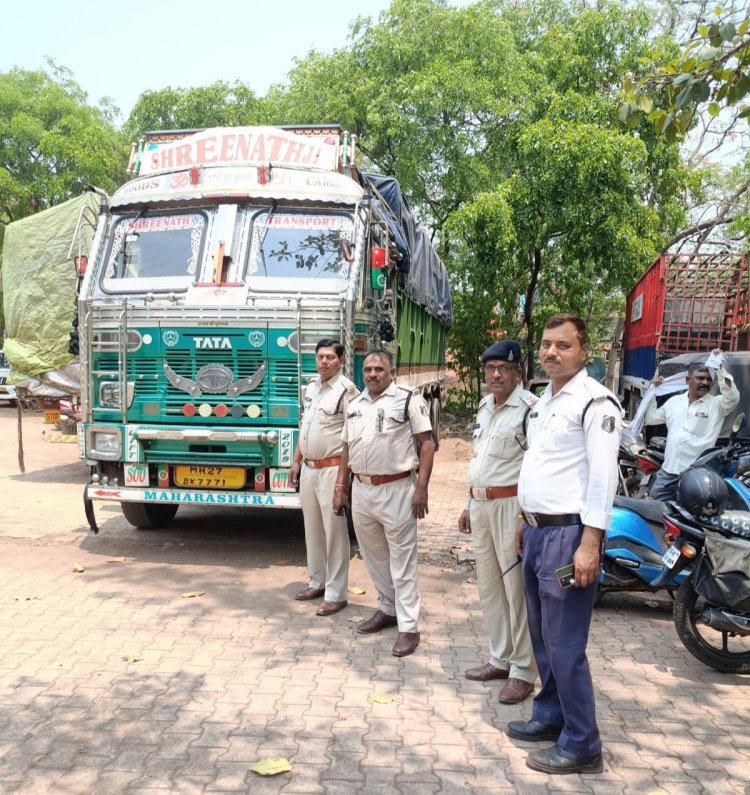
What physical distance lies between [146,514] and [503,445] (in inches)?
187

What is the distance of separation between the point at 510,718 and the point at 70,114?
2335 centimetres

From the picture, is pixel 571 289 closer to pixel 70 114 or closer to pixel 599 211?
pixel 599 211

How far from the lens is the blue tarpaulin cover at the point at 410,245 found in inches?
326

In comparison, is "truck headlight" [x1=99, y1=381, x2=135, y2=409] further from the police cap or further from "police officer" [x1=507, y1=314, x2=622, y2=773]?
"police officer" [x1=507, y1=314, x2=622, y2=773]

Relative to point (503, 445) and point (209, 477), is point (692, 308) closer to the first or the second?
point (209, 477)

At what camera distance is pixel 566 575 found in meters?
3.08

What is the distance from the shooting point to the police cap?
3.94 meters

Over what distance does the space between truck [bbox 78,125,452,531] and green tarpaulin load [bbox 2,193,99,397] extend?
4.31 meters

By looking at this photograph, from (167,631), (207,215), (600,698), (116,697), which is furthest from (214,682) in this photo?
(207,215)

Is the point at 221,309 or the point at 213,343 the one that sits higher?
the point at 221,309

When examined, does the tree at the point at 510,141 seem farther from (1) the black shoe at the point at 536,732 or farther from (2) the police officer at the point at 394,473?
(1) the black shoe at the point at 536,732

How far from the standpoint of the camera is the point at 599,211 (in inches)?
593

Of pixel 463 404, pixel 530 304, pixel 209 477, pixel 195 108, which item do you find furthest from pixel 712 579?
pixel 195 108

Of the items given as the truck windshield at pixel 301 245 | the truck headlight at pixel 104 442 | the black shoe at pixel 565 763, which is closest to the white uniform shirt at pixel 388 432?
the black shoe at pixel 565 763
